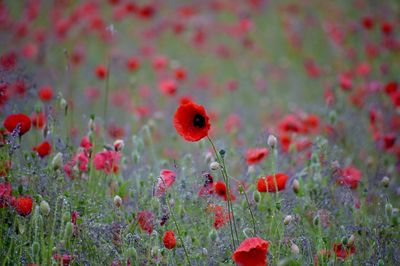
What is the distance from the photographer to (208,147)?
4031 millimetres

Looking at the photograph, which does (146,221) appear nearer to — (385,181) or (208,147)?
(385,181)

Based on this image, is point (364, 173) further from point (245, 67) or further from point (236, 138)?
point (245, 67)

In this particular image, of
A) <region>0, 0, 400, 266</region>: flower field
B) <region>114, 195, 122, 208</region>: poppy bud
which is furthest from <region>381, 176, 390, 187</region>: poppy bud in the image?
<region>114, 195, 122, 208</region>: poppy bud

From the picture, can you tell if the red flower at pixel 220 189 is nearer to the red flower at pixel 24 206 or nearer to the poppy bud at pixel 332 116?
the red flower at pixel 24 206

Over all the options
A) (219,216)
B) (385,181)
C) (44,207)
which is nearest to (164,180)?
(219,216)

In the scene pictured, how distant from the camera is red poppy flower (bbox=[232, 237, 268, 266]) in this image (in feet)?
5.82

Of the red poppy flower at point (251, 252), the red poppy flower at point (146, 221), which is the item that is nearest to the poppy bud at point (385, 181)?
the red poppy flower at point (251, 252)

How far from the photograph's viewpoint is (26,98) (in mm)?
3025

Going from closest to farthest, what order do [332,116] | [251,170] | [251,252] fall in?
[251,252]
[251,170]
[332,116]

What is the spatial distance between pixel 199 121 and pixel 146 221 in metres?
0.50

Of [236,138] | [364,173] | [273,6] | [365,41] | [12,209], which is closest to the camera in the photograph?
[12,209]

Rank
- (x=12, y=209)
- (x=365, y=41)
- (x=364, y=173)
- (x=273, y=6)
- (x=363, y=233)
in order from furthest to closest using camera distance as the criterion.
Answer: (x=273, y=6) < (x=365, y=41) < (x=364, y=173) < (x=363, y=233) < (x=12, y=209)

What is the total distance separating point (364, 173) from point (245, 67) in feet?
11.1

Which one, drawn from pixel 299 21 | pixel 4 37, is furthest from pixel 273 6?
pixel 4 37
